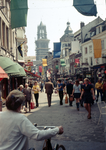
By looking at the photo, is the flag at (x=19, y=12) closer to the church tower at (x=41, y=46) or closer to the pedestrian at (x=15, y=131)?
the pedestrian at (x=15, y=131)

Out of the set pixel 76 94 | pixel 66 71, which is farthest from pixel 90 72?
pixel 76 94

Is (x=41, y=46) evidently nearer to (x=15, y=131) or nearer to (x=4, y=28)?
(x=4, y=28)

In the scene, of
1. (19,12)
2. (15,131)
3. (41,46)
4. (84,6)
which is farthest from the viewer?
(41,46)

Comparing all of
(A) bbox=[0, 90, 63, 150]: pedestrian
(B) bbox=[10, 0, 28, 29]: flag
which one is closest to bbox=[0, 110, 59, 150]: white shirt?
(A) bbox=[0, 90, 63, 150]: pedestrian

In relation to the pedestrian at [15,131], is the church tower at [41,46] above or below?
above

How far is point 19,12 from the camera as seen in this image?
1159 cm

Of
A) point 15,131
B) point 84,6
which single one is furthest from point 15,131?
point 84,6

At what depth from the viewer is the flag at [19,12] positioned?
9944 millimetres

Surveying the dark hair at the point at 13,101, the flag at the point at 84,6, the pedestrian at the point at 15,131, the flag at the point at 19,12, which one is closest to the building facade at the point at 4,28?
the flag at the point at 19,12

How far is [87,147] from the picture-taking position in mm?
4438

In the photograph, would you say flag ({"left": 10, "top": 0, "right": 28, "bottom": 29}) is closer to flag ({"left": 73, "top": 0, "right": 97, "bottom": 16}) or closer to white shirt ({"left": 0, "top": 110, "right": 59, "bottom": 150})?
flag ({"left": 73, "top": 0, "right": 97, "bottom": 16})

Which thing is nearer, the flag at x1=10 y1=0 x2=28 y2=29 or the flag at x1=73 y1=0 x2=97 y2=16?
the flag at x1=73 y1=0 x2=97 y2=16

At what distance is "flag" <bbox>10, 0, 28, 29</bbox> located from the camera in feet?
32.6

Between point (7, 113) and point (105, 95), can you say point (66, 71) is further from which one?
point (7, 113)
